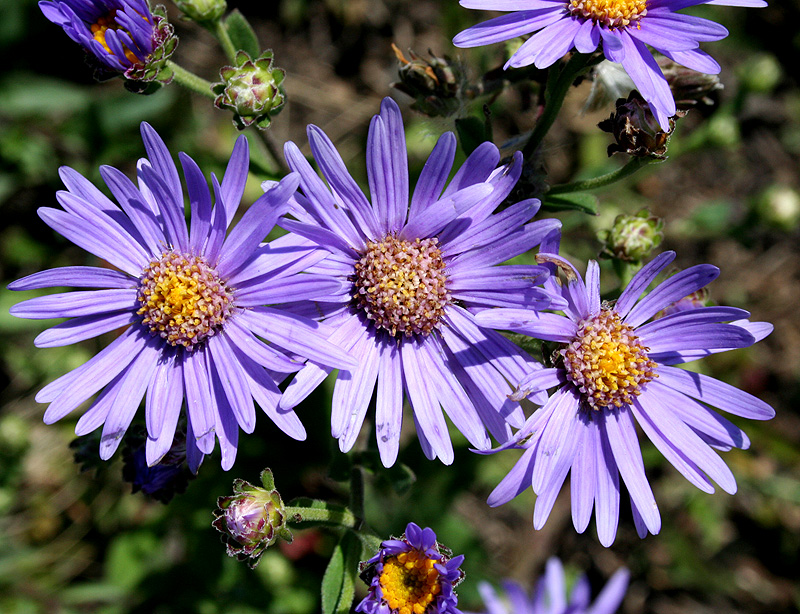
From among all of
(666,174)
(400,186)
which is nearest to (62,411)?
(400,186)

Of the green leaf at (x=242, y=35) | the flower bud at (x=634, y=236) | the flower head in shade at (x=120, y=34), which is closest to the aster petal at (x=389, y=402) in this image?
the flower bud at (x=634, y=236)

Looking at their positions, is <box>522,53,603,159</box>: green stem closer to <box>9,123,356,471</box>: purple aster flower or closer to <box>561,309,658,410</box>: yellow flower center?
<box>561,309,658,410</box>: yellow flower center

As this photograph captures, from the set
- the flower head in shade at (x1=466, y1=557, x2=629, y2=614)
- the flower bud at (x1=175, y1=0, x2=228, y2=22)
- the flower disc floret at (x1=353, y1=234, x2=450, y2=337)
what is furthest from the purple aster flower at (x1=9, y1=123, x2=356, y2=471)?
the flower head in shade at (x1=466, y1=557, x2=629, y2=614)

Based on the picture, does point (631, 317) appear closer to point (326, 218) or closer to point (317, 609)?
point (326, 218)

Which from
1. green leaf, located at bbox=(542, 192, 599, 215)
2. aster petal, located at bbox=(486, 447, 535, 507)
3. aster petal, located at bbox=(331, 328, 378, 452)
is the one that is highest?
green leaf, located at bbox=(542, 192, 599, 215)

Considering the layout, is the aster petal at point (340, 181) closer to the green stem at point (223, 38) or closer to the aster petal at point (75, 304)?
the green stem at point (223, 38)

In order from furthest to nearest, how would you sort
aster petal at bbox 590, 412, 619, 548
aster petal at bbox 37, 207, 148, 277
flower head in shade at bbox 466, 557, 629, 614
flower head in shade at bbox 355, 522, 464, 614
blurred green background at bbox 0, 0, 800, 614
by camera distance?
blurred green background at bbox 0, 0, 800, 614
flower head in shade at bbox 466, 557, 629, 614
aster petal at bbox 590, 412, 619, 548
flower head in shade at bbox 355, 522, 464, 614
aster petal at bbox 37, 207, 148, 277
